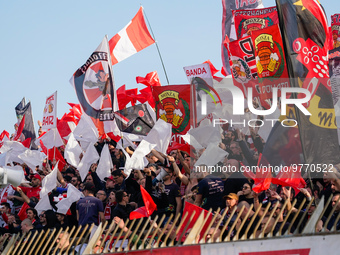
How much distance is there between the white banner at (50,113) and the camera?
72.1ft

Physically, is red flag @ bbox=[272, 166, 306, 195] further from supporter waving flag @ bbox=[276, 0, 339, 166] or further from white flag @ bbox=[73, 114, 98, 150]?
white flag @ bbox=[73, 114, 98, 150]

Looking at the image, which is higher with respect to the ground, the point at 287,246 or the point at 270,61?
the point at 270,61

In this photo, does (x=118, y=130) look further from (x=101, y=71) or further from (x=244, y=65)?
(x=244, y=65)

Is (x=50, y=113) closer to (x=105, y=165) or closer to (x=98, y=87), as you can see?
(x=98, y=87)

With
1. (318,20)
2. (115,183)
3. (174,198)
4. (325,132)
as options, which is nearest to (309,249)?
(325,132)

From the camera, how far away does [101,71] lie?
58.9ft

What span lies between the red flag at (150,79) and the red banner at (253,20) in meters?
5.21

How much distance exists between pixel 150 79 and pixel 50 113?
3.47 metres

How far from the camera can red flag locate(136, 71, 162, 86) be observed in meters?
23.0

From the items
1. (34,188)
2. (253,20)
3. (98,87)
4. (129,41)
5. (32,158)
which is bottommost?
(34,188)

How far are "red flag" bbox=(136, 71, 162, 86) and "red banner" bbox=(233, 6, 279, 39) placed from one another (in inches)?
205

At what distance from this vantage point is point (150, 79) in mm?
23109

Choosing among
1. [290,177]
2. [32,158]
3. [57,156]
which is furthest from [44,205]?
[290,177]

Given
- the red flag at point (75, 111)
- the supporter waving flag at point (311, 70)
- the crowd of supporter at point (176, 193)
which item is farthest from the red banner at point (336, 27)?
the red flag at point (75, 111)
